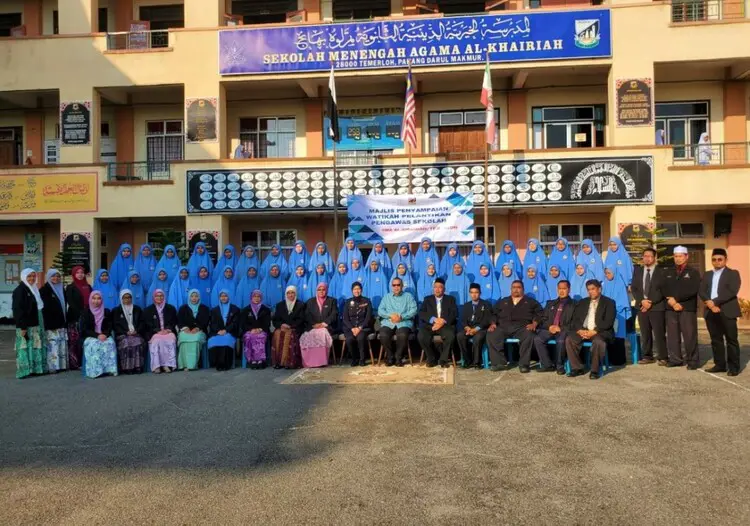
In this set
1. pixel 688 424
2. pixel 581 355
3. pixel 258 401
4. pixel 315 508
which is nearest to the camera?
pixel 315 508

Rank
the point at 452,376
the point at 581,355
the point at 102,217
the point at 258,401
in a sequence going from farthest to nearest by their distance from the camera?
the point at 102,217 < the point at 581,355 < the point at 452,376 < the point at 258,401

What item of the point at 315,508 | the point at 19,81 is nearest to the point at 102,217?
the point at 19,81

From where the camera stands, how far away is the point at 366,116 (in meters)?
15.6

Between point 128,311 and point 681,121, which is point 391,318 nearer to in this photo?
point 128,311

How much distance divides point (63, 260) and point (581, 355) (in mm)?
12943

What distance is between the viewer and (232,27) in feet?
48.0

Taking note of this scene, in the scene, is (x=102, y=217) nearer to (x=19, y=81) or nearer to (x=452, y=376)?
(x=19, y=81)

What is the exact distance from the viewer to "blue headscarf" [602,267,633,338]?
870cm

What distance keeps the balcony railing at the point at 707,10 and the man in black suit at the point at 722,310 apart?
29.5 ft

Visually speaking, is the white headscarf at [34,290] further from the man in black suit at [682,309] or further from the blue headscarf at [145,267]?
the man in black suit at [682,309]

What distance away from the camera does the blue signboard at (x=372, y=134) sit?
15430 millimetres

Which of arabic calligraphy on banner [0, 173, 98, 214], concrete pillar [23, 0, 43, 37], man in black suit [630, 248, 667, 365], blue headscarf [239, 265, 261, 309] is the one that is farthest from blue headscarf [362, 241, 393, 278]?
concrete pillar [23, 0, 43, 37]

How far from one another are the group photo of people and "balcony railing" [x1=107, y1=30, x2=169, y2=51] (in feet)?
26.5

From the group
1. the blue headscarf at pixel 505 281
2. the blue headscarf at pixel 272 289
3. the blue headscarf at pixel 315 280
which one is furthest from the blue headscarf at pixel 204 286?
the blue headscarf at pixel 505 281
